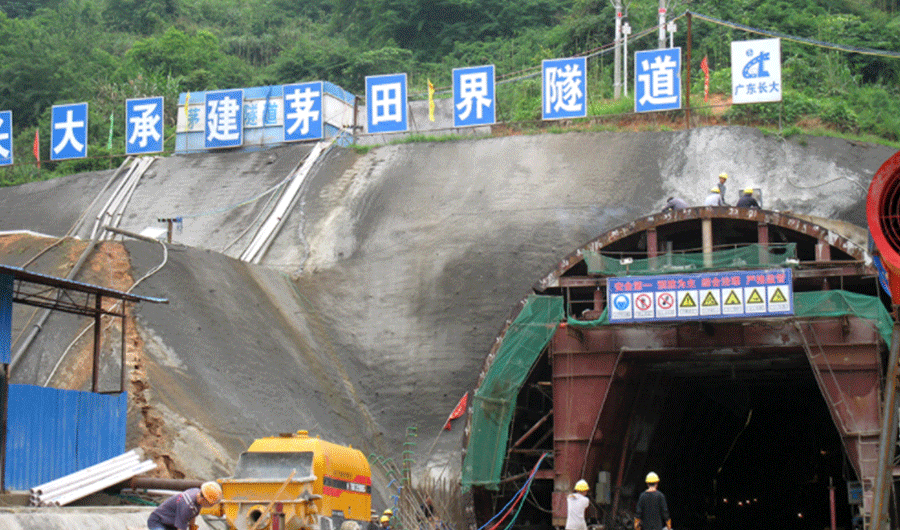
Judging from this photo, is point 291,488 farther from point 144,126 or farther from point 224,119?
point 224,119

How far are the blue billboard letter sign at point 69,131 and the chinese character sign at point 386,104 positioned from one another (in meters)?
11.7

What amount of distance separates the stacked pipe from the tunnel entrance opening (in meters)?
13.1

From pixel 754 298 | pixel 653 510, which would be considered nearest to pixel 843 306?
pixel 754 298

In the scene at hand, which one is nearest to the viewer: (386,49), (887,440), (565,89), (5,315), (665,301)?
(887,440)

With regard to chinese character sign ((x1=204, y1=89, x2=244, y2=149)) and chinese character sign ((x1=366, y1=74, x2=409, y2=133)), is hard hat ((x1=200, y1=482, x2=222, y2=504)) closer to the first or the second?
chinese character sign ((x1=366, y1=74, x2=409, y2=133))

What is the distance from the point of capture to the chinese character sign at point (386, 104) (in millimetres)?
37000

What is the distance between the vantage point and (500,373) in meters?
23.8

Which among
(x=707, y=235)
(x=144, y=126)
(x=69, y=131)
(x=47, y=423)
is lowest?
(x=47, y=423)

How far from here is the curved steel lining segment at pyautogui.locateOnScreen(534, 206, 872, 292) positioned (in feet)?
75.4

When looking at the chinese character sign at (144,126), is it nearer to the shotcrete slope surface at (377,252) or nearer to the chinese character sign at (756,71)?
the shotcrete slope surface at (377,252)

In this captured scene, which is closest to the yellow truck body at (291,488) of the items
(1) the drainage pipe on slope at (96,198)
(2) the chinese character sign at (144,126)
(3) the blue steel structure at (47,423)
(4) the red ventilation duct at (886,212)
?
(3) the blue steel structure at (47,423)

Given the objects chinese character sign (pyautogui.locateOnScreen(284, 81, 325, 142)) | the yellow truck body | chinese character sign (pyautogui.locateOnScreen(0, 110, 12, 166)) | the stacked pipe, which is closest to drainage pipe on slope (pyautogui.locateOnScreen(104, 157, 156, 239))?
chinese character sign (pyautogui.locateOnScreen(0, 110, 12, 166))

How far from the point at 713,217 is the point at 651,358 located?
3.60 m

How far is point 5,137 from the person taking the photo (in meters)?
40.7
